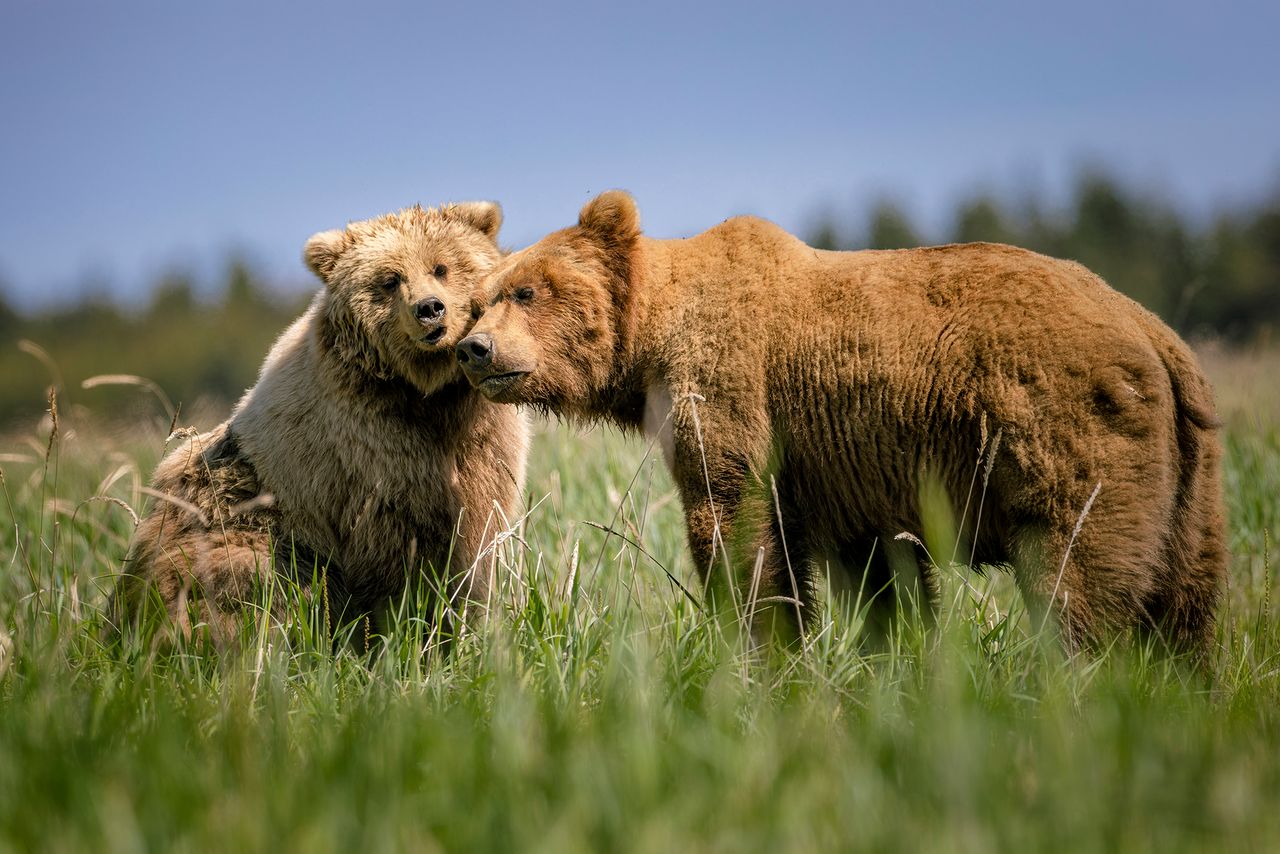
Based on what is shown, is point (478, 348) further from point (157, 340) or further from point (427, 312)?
point (157, 340)

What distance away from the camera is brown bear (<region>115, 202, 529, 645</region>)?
5051mm

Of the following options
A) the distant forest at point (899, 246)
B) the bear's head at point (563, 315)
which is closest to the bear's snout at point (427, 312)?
the bear's head at point (563, 315)

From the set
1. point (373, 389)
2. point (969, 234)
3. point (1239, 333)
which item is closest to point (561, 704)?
point (373, 389)

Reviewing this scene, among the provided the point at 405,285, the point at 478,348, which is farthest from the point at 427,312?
the point at 478,348

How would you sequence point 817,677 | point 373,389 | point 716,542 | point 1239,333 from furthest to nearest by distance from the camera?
point 1239,333
point 373,389
point 716,542
point 817,677

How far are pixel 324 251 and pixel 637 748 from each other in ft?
12.5

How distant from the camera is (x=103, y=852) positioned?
80.5 inches

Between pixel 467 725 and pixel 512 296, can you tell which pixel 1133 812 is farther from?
pixel 512 296

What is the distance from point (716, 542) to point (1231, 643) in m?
2.01

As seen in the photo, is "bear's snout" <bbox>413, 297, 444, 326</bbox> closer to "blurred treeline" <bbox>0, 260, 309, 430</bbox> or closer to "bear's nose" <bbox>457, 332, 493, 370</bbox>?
"bear's nose" <bbox>457, 332, 493, 370</bbox>

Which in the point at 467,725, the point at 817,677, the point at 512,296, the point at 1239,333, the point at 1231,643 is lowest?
the point at 1239,333

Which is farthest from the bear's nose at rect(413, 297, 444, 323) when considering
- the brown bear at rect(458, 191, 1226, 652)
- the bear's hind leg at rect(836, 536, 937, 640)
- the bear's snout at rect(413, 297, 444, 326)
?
the bear's hind leg at rect(836, 536, 937, 640)

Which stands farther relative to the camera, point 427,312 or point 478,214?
point 478,214

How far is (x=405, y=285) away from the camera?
16.7 feet
